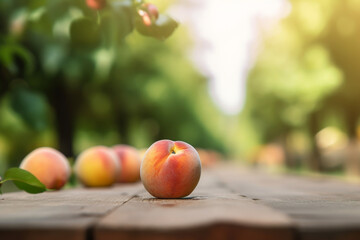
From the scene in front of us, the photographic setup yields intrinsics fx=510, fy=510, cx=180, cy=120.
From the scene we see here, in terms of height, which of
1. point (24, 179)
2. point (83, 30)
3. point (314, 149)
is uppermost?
point (314, 149)

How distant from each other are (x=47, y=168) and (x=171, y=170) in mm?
1399

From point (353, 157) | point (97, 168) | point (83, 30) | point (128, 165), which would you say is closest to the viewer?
point (83, 30)

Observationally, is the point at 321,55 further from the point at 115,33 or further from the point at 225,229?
the point at 225,229

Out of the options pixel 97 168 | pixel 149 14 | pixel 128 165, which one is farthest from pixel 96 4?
pixel 128 165

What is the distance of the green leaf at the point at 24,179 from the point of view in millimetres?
2480

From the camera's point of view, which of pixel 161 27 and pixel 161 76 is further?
pixel 161 76

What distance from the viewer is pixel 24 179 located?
8.25ft

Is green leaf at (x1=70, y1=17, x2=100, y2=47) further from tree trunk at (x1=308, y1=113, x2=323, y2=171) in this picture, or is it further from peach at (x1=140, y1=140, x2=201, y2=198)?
tree trunk at (x1=308, y1=113, x2=323, y2=171)

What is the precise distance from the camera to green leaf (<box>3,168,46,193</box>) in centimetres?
248

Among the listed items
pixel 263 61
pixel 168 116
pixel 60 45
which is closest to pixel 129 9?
pixel 60 45

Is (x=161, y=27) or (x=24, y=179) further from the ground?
(x=161, y=27)

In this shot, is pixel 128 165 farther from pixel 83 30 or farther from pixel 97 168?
pixel 83 30

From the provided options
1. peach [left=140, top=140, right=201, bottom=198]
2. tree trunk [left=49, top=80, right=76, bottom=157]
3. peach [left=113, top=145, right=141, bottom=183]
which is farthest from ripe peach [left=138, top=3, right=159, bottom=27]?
tree trunk [left=49, top=80, right=76, bottom=157]

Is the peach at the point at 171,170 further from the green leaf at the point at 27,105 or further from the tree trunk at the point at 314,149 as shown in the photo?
the tree trunk at the point at 314,149
